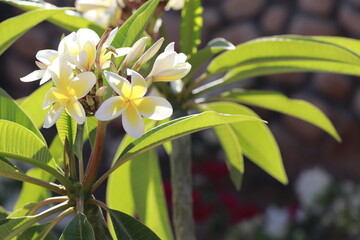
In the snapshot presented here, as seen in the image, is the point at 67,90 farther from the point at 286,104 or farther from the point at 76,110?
the point at 286,104

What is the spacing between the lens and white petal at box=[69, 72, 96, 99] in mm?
633

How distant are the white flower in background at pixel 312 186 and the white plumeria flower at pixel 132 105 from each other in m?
2.08

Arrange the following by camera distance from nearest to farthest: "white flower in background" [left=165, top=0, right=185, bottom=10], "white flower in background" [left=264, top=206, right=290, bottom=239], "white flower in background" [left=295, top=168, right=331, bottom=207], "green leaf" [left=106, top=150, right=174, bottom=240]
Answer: "white flower in background" [left=165, top=0, right=185, bottom=10] < "green leaf" [left=106, top=150, right=174, bottom=240] < "white flower in background" [left=264, top=206, right=290, bottom=239] < "white flower in background" [left=295, top=168, right=331, bottom=207]

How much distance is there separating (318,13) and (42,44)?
4.26 feet

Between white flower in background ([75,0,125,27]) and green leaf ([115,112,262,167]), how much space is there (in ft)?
0.91

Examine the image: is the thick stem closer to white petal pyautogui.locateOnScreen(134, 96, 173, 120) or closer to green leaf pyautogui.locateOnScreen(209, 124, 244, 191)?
green leaf pyautogui.locateOnScreen(209, 124, 244, 191)

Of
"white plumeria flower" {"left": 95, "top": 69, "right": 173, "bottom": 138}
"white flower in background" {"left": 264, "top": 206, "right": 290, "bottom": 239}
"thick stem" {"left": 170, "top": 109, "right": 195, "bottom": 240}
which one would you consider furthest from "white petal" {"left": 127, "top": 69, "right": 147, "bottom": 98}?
"white flower in background" {"left": 264, "top": 206, "right": 290, "bottom": 239}

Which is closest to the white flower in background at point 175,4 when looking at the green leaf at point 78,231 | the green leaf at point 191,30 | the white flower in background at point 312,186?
the green leaf at point 191,30

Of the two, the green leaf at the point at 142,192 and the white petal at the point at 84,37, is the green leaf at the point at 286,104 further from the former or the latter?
the white petal at the point at 84,37

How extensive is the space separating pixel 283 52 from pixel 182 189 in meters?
0.24

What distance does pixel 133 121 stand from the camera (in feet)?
2.14

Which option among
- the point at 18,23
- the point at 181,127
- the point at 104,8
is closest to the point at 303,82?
the point at 104,8

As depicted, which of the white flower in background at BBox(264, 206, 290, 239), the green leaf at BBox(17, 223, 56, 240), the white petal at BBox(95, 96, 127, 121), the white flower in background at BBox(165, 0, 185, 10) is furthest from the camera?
the white flower in background at BBox(264, 206, 290, 239)

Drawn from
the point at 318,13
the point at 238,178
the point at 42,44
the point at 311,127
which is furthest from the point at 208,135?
the point at 238,178
